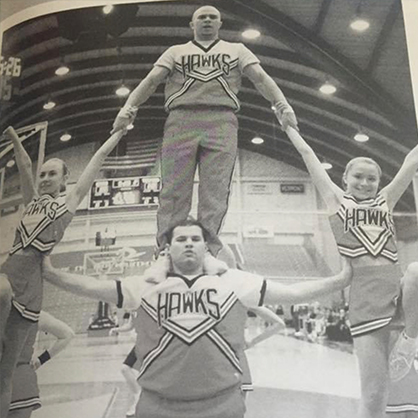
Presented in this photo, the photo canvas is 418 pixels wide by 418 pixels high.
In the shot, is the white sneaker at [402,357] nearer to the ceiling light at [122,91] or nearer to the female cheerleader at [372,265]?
the female cheerleader at [372,265]

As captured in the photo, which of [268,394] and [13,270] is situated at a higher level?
[13,270]

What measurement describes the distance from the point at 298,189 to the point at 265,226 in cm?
9

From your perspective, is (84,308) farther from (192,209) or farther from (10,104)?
(10,104)

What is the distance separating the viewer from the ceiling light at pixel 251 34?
1.16 m

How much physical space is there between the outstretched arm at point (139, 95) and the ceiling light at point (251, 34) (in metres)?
0.17

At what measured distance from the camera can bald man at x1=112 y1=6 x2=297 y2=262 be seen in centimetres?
105

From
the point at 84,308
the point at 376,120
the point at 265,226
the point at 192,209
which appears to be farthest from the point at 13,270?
the point at 376,120

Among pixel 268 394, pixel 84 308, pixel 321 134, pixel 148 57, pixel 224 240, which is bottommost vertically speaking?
pixel 268 394

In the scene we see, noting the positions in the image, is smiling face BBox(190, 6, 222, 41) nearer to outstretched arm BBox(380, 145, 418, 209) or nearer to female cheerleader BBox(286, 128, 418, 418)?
female cheerleader BBox(286, 128, 418, 418)

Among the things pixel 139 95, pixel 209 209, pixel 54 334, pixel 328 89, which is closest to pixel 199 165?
pixel 209 209

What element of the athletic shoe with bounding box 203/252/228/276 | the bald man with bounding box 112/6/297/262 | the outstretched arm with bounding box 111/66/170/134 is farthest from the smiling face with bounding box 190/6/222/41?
the athletic shoe with bounding box 203/252/228/276

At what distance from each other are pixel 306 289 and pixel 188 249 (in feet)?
0.71

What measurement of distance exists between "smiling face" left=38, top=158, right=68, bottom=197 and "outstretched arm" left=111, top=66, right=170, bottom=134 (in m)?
0.12

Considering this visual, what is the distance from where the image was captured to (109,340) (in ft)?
3.24
